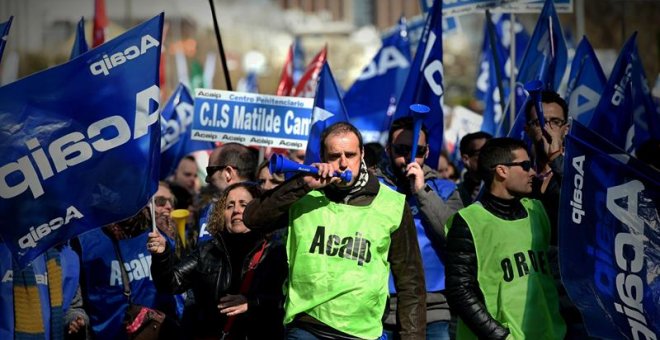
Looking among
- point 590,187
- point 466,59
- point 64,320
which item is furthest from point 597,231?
point 466,59

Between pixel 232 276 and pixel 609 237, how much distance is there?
192 centimetres

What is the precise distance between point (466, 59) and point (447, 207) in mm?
78395

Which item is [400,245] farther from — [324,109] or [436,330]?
[324,109]

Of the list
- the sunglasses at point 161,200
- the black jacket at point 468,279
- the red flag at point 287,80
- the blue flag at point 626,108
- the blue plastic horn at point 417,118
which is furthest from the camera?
the red flag at point 287,80

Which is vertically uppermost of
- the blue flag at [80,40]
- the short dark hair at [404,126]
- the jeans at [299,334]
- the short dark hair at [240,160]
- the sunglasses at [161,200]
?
the blue flag at [80,40]

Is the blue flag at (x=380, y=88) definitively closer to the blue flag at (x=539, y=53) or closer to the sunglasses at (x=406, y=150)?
the blue flag at (x=539, y=53)

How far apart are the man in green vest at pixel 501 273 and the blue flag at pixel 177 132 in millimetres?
5707

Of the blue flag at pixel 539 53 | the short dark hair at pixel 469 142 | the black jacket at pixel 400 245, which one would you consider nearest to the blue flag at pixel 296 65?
the blue flag at pixel 539 53

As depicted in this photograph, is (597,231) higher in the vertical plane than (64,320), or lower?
higher

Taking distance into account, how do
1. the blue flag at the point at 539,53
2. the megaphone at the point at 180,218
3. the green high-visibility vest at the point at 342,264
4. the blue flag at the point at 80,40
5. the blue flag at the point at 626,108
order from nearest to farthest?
the green high-visibility vest at the point at 342,264 < the megaphone at the point at 180,218 < the blue flag at the point at 626,108 < the blue flag at the point at 80,40 < the blue flag at the point at 539,53

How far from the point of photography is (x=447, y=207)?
21.5 ft

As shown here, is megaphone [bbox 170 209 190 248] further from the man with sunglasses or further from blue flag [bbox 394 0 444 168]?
the man with sunglasses

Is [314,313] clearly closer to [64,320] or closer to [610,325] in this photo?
[610,325]

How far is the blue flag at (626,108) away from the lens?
326 inches
